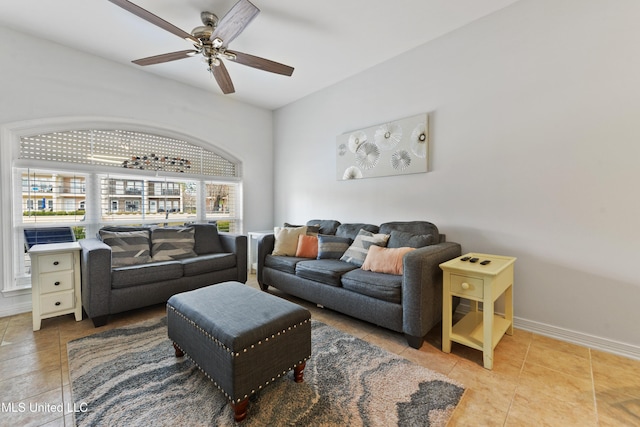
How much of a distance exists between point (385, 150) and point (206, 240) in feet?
8.47

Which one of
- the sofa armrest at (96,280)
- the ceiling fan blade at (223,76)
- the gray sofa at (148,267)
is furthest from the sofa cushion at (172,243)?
the ceiling fan blade at (223,76)

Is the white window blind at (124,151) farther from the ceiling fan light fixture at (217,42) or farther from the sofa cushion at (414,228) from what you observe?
the sofa cushion at (414,228)

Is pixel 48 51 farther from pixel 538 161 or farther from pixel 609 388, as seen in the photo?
pixel 609 388

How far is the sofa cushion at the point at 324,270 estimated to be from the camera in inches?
100

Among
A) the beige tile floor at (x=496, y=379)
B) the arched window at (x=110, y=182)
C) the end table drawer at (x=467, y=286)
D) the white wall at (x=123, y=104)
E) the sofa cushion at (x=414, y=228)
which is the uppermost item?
the white wall at (x=123, y=104)

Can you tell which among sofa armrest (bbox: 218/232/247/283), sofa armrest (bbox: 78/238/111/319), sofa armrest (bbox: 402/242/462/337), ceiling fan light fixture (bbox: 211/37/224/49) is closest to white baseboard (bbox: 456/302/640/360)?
sofa armrest (bbox: 402/242/462/337)

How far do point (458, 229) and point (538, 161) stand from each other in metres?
0.88

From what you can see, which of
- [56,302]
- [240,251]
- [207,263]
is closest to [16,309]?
[56,302]

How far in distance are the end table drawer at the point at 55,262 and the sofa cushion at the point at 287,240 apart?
6.46 feet

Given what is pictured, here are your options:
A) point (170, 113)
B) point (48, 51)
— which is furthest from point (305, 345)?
point (48, 51)

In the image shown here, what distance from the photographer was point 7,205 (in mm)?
2617

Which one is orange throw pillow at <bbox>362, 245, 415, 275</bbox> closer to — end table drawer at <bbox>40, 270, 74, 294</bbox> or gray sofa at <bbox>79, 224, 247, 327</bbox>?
gray sofa at <bbox>79, 224, 247, 327</bbox>

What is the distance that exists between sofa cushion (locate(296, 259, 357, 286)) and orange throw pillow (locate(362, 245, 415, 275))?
22 centimetres

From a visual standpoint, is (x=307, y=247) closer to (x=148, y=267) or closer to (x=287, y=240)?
(x=287, y=240)
